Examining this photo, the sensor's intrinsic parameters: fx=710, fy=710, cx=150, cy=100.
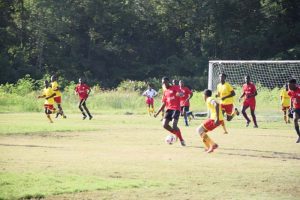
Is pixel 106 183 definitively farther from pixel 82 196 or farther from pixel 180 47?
pixel 180 47

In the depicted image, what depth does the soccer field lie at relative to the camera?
12133 mm

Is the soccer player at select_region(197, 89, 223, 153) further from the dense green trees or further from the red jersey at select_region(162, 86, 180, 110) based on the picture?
the dense green trees

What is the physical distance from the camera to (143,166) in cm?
1538

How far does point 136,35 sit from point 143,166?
6196 cm

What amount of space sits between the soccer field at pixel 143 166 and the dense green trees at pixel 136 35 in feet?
152

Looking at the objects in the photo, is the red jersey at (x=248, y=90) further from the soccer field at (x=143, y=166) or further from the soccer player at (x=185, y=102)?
the soccer field at (x=143, y=166)

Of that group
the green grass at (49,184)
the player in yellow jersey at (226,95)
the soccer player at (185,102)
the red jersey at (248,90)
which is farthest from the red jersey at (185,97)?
the green grass at (49,184)

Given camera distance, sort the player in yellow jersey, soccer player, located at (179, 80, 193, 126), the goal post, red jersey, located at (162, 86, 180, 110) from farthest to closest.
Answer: the goal post, soccer player, located at (179, 80, 193, 126), the player in yellow jersey, red jersey, located at (162, 86, 180, 110)

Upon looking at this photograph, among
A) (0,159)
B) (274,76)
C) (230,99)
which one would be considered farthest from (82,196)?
(274,76)

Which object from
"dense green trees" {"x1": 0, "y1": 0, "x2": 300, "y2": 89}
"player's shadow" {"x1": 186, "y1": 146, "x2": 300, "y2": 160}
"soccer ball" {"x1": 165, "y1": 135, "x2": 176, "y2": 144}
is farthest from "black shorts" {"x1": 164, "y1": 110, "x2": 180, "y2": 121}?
"dense green trees" {"x1": 0, "y1": 0, "x2": 300, "y2": 89}

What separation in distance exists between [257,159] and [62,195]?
22.0 ft

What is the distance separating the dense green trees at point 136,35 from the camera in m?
70.9

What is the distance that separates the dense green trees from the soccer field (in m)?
46.4

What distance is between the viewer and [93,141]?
21.6m
